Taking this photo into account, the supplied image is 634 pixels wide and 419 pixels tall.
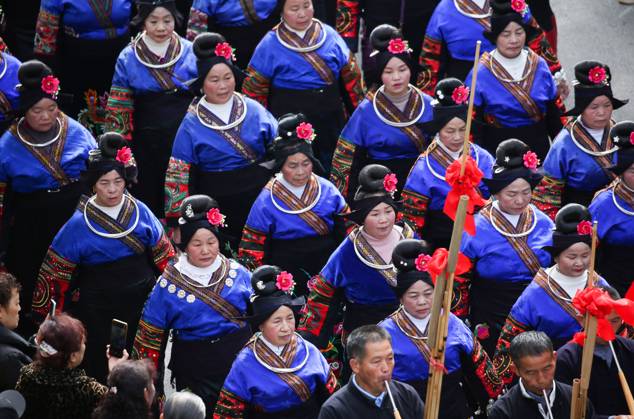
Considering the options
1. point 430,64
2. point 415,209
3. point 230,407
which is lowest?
point 230,407

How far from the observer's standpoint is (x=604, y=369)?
307 inches

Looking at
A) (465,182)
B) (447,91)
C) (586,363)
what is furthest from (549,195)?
(465,182)

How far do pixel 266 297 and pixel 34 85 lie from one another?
7.80 feet

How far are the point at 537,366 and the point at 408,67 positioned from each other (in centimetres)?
293

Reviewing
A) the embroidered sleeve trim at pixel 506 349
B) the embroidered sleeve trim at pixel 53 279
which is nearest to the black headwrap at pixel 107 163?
the embroidered sleeve trim at pixel 53 279

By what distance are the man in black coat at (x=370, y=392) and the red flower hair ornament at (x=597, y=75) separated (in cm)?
299

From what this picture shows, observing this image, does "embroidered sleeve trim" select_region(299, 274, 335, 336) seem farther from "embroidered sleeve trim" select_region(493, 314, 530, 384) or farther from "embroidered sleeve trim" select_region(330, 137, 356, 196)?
"embroidered sleeve trim" select_region(330, 137, 356, 196)

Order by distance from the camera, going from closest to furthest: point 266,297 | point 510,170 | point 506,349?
point 266,297
point 506,349
point 510,170

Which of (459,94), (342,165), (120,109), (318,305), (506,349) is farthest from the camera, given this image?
(120,109)

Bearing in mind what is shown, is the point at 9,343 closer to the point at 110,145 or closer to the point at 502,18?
the point at 110,145

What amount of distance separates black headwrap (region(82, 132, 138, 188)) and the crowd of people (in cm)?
1

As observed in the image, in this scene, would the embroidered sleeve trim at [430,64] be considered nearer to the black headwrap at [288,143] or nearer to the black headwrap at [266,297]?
the black headwrap at [288,143]

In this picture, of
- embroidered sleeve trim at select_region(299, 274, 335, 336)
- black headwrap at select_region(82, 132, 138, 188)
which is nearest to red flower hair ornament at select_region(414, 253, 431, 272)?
embroidered sleeve trim at select_region(299, 274, 335, 336)

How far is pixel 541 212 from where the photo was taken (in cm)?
912
